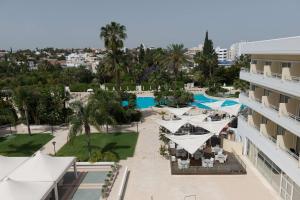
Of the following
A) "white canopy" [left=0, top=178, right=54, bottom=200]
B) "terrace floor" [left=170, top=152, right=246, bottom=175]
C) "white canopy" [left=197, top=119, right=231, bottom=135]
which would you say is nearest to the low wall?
"white canopy" [left=197, top=119, right=231, bottom=135]

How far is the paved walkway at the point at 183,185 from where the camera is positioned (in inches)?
718

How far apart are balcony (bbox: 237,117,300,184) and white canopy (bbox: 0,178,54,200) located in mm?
14336

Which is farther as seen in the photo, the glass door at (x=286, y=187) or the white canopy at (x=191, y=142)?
the white canopy at (x=191, y=142)

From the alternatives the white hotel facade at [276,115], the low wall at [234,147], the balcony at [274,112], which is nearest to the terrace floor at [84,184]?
the low wall at [234,147]

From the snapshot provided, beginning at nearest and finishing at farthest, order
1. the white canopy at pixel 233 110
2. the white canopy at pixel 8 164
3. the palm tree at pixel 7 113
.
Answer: the white canopy at pixel 8 164 → the palm tree at pixel 7 113 → the white canopy at pixel 233 110

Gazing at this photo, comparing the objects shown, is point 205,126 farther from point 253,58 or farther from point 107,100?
point 107,100

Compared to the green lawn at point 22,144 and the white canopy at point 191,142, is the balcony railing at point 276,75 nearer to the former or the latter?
the white canopy at point 191,142

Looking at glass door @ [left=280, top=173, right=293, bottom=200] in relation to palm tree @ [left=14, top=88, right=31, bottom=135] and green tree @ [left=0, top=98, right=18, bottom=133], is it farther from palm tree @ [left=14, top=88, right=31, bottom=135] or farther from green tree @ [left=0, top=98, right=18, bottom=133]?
green tree @ [left=0, top=98, right=18, bottom=133]

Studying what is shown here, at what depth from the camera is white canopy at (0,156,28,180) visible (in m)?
17.7

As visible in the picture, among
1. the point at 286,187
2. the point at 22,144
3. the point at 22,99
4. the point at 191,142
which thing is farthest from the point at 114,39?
the point at 286,187

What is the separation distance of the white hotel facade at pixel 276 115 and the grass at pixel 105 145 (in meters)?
11.2

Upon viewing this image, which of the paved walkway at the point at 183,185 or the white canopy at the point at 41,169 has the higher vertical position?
the white canopy at the point at 41,169

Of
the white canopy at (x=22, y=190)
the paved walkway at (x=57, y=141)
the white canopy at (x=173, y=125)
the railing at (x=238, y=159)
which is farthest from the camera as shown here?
the white canopy at (x=173, y=125)

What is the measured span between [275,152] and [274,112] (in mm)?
2760
